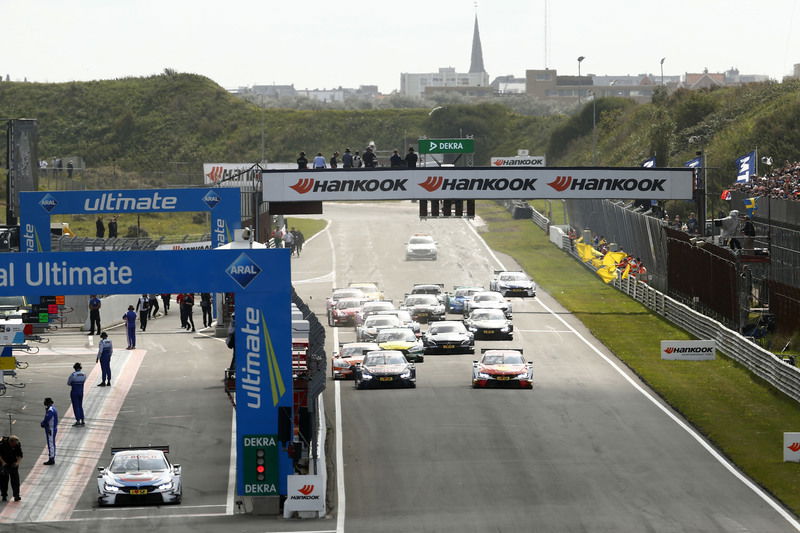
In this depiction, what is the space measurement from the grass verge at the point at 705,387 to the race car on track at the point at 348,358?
8.43 metres

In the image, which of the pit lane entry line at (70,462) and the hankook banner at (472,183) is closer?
the pit lane entry line at (70,462)

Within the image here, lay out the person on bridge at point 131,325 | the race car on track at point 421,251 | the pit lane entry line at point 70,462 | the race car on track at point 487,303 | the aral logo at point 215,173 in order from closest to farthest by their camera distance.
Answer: the pit lane entry line at point 70,462 → the person on bridge at point 131,325 → the race car on track at point 487,303 → the race car on track at point 421,251 → the aral logo at point 215,173

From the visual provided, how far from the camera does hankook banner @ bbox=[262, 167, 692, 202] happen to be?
42.7 metres

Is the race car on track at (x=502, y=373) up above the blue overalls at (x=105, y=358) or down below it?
below

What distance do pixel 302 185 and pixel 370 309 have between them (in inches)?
319

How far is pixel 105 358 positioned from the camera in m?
35.4

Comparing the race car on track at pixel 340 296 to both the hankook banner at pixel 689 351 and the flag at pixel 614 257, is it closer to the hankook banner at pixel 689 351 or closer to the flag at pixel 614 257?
the flag at pixel 614 257

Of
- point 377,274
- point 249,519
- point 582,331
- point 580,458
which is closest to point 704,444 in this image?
point 580,458

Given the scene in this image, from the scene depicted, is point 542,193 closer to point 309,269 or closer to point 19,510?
point 19,510

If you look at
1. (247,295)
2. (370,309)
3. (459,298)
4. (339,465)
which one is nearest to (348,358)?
(370,309)

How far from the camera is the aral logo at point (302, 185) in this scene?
140 ft

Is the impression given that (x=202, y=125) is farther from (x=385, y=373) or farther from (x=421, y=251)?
(x=385, y=373)

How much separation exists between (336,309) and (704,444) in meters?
23.4

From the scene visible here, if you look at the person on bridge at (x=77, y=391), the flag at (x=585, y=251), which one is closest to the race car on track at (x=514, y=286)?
the flag at (x=585, y=251)
